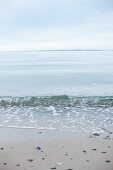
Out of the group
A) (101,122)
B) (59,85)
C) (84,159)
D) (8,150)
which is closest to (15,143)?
(8,150)

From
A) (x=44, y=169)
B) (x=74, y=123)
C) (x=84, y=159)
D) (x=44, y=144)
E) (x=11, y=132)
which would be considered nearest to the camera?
(x=44, y=169)

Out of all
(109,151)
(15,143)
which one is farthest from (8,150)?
(109,151)

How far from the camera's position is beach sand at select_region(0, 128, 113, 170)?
5152mm

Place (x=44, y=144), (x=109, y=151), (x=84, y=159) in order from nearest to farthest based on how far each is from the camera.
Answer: (x=84, y=159) < (x=109, y=151) < (x=44, y=144)

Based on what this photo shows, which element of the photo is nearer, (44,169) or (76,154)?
(44,169)

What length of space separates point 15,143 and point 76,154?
4.49 feet

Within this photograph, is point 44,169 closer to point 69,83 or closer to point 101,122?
point 101,122

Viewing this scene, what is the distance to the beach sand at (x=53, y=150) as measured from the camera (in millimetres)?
5152

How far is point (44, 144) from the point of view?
649 cm

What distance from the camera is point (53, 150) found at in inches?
239

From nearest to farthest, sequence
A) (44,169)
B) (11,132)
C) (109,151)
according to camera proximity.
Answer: (44,169) → (109,151) → (11,132)

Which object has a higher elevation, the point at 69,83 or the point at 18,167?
the point at 69,83

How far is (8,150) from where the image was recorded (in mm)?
6078

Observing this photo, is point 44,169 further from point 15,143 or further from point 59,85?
point 59,85
